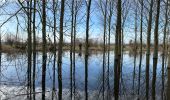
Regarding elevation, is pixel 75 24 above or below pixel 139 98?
above

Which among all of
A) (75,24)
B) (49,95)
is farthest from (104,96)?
(75,24)

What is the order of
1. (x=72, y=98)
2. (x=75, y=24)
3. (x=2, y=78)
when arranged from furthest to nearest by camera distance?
(x=75, y=24) → (x=2, y=78) → (x=72, y=98)

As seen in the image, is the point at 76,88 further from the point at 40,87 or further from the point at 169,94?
the point at 169,94

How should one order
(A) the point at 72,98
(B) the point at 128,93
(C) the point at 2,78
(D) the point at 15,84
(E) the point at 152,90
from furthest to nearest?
(C) the point at 2,78
(D) the point at 15,84
(E) the point at 152,90
(B) the point at 128,93
(A) the point at 72,98

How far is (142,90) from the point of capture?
9523 millimetres

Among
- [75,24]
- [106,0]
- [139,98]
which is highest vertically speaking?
[106,0]

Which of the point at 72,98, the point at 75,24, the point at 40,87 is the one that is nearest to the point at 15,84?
the point at 40,87

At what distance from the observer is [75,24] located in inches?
1104

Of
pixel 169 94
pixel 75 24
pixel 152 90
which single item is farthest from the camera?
pixel 75 24

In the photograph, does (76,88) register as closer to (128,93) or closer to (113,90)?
(113,90)

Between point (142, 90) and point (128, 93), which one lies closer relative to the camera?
point (128, 93)

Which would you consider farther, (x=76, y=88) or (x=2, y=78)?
(x=2, y=78)

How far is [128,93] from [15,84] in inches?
156

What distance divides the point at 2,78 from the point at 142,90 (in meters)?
5.80
